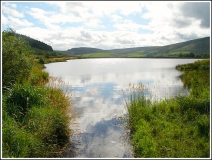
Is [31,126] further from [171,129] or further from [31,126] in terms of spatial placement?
[171,129]

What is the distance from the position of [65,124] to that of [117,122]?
10.1 feet

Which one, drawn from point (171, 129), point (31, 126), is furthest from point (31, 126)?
point (171, 129)

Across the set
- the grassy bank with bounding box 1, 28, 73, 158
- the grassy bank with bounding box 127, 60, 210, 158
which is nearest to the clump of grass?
the grassy bank with bounding box 1, 28, 73, 158

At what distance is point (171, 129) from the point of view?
9.27 m

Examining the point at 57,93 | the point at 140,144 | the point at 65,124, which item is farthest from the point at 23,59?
the point at 140,144

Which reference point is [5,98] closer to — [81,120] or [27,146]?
[27,146]

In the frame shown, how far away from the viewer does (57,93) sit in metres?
13.5

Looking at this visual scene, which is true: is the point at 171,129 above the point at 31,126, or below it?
below

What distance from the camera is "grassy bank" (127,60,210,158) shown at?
7.51 meters

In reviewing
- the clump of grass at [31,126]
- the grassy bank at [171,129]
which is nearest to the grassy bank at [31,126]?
the clump of grass at [31,126]

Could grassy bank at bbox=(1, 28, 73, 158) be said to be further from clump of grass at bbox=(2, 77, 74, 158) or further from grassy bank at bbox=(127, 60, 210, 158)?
grassy bank at bbox=(127, 60, 210, 158)

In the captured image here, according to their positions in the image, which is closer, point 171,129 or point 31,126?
point 31,126

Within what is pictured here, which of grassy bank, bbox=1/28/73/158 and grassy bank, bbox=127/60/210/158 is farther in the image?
grassy bank, bbox=127/60/210/158

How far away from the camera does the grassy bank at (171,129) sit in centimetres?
751
